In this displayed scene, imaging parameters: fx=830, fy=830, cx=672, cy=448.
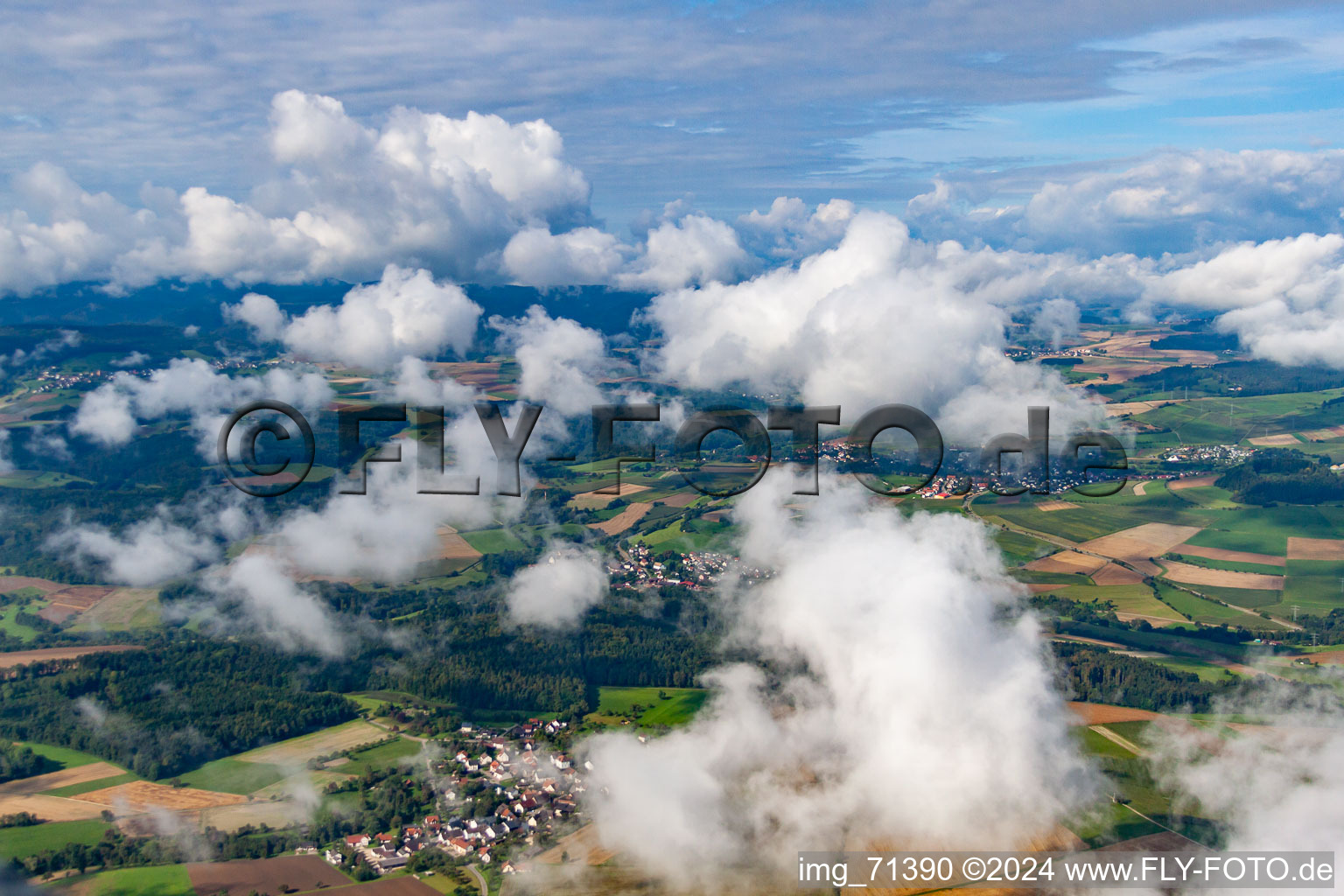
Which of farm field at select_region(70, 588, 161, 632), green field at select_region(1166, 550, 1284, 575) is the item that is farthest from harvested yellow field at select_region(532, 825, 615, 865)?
green field at select_region(1166, 550, 1284, 575)

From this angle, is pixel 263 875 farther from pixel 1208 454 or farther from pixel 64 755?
pixel 1208 454

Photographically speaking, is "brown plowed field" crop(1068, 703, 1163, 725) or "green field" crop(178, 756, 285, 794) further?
"brown plowed field" crop(1068, 703, 1163, 725)

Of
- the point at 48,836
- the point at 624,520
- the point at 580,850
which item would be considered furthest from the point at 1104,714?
the point at 48,836

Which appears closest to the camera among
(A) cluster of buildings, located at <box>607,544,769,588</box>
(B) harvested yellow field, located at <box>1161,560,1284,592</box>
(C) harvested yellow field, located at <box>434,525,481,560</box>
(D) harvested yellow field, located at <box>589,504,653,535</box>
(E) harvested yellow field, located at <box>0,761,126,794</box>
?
(E) harvested yellow field, located at <box>0,761,126,794</box>

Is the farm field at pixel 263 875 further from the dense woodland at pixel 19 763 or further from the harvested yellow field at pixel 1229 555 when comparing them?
the harvested yellow field at pixel 1229 555

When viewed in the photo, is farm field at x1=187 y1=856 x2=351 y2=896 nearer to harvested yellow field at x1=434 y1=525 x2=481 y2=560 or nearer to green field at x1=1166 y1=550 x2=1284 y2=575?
harvested yellow field at x1=434 y1=525 x2=481 y2=560
